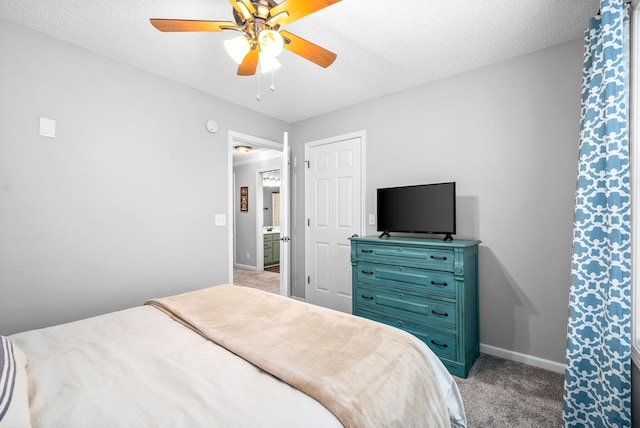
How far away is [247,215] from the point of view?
252 inches

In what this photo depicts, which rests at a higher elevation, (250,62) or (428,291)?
(250,62)

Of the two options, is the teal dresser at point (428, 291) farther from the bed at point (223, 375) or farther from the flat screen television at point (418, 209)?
the bed at point (223, 375)

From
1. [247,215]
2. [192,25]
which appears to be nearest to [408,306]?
[192,25]

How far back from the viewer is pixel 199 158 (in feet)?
9.64

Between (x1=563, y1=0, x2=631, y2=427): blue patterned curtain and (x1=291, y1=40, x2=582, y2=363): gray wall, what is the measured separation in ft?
1.81

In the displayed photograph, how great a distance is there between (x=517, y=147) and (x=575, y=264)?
3.73ft

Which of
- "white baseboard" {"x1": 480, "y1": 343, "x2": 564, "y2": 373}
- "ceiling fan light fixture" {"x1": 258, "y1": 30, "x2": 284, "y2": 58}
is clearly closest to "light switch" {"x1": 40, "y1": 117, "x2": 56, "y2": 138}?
"ceiling fan light fixture" {"x1": 258, "y1": 30, "x2": 284, "y2": 58}

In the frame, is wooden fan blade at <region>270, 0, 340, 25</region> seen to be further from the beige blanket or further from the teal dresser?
the teal dresser

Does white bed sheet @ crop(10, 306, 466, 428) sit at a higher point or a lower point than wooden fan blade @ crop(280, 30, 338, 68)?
lower

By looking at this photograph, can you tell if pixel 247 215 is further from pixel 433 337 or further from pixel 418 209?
pixel 433 337

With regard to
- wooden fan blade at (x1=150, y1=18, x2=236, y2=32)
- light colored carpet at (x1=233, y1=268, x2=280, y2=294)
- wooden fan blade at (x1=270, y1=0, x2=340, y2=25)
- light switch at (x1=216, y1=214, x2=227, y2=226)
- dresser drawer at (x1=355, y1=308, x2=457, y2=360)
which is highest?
wooden fan blade at (x1=270, y1=0, x2=340, y2=25)

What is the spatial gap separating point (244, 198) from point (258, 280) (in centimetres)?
208

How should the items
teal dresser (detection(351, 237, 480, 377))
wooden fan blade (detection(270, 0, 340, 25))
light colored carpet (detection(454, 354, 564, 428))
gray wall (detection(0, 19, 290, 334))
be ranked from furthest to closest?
teal dresser (detection(351, 237, 480, 377))
gray wall (detection(0, 19, 290, 334))
light colored carpet (detection(454, 354, 564, 428))
wooden fan blade (detection(270, 0, 340, 25))

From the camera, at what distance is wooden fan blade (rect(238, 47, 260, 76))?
1.71 m
